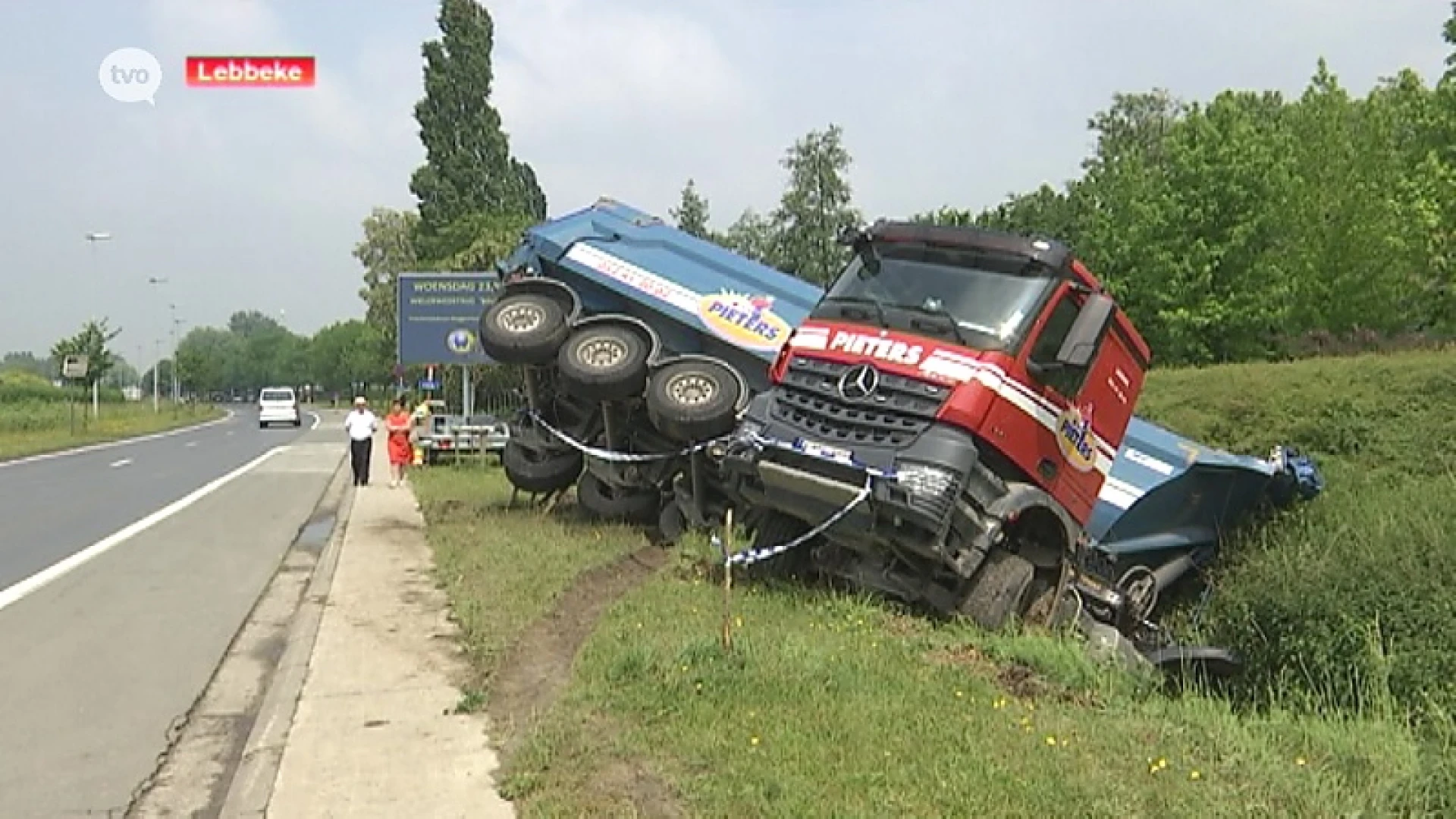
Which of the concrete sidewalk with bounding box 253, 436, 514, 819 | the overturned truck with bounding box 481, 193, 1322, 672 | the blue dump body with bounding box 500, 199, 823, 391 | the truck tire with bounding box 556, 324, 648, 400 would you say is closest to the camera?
the concrete sidewalk with bounding box 253, 436, 514, 819

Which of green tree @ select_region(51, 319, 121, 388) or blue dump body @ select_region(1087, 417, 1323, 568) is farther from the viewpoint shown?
green tree @ select_region(51, 319, 121, 388)

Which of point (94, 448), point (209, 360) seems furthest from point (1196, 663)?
point (209, 360)

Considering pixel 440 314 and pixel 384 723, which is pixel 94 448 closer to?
pixel 440 314

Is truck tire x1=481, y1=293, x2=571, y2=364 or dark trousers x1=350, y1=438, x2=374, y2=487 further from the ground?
→ truck tire x1=481, y1=293, x2=571, y2=364

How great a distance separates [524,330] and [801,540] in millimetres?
5159

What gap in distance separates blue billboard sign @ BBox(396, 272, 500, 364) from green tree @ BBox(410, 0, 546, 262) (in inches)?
1071

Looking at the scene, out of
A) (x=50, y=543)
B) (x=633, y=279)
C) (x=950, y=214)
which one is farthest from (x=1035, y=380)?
(x=950, y=214)

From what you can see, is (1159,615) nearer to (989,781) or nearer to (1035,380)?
(1035,380)

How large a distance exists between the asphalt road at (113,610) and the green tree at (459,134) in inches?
1273

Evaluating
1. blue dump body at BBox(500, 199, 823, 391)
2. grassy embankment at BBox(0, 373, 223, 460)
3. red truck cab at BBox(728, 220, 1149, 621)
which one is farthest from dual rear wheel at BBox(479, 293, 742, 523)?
grassy embankment at BBox(0, 373, 223, 460)

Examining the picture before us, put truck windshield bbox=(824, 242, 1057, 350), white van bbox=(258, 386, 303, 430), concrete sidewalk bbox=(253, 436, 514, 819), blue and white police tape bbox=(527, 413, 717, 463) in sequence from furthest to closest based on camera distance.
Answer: white van bbox=(258, 386, 303, 430) < blue and white police tape bbox=(527, 413, 717, 463) < truck windshield bbox=(824, 242, 1057, 350) < concrete sidewalk bbox=(253, 436, 514, 819)

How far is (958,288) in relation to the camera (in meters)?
8.83

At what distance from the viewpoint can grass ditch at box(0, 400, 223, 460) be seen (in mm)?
37781

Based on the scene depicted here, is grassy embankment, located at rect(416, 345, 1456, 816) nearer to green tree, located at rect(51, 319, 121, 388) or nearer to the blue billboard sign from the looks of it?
the blue billboard sign
